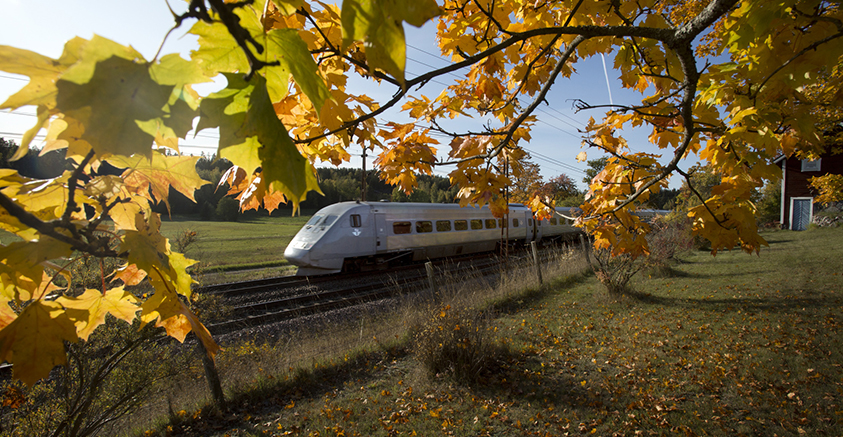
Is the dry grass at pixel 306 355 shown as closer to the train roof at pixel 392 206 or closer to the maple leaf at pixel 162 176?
the maple leaf at pixel 162 176

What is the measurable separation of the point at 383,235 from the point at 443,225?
9.80ft

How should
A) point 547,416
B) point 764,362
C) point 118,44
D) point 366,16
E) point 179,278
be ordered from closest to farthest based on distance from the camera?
point 118,44
point 366,16
point 179,278
point 547,416
point 764,362

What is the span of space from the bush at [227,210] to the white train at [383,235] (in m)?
34.4

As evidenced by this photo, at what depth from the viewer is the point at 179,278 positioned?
1095 millimetres

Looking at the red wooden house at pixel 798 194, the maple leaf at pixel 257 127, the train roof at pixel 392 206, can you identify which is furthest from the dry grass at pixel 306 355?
the red wooden house at pixel 798 194

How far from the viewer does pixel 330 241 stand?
10922 millimetres

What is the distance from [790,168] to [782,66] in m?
31.0

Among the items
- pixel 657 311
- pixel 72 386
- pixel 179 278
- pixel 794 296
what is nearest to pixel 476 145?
pixel 179 278

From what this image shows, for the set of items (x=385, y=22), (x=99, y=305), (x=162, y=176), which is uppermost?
(x=385, y=22)

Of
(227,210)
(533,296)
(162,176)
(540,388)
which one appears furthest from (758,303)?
(227,210)

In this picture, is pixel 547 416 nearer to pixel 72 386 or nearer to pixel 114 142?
pixel 114 142

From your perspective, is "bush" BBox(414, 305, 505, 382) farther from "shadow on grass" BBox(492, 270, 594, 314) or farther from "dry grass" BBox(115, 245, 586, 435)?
"shadow on grass" BBox(492, 270, 594, 314)

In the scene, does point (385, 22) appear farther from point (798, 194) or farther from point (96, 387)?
point (798, 194)

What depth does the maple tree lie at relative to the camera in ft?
1.67
